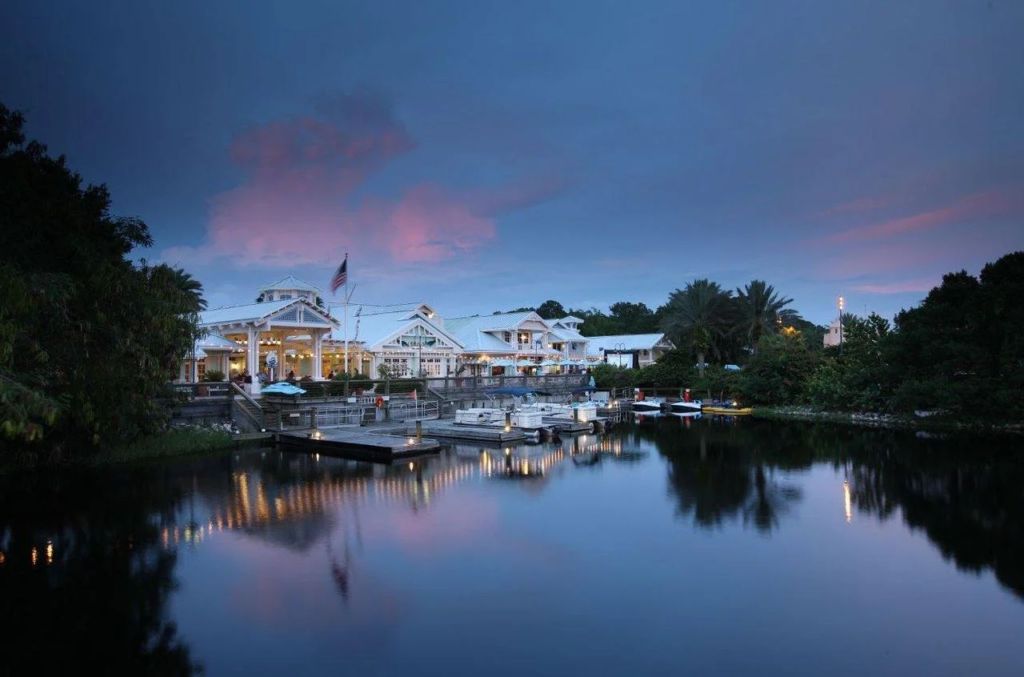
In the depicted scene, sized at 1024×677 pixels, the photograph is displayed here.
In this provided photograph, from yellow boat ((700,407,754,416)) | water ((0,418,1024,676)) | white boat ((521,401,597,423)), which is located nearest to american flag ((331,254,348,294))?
white boat ((521,401,597,423))

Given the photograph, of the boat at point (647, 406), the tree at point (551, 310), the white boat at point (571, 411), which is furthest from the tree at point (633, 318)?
the white boat at point (571, 411)

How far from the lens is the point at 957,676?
9141 mm

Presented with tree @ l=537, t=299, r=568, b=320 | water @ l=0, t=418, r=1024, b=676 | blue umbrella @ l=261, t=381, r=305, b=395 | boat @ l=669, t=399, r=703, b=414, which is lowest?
water @ l=0, t=418, r=1024, b=676

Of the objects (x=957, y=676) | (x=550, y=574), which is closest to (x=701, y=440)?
(x=550, y=574)

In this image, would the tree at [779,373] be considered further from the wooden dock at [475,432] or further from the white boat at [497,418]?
the wooden dock at [475,432]

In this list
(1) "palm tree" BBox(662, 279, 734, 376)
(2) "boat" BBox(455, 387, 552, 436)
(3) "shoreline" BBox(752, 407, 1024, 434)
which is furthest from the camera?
(1) "palm tree" BBox(662, 279, 734, 376)

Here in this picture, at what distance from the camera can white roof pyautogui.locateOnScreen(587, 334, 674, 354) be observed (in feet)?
245

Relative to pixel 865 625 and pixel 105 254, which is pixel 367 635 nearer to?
pixel 865 625

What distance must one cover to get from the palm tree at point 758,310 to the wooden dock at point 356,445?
130ft

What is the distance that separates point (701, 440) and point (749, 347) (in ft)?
101

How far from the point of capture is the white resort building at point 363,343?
41.3m

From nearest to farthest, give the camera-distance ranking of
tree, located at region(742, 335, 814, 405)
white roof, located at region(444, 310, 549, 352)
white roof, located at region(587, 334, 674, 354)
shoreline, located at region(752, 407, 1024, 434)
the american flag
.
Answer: shoreline, located at region(752, 407, 1024, 434)
the american flag
tree, located at region(742, 335, 814, 405)
white roof, located at region(444, 310, 549, 352)
white roof, located at region(587, 334, 674, 354)

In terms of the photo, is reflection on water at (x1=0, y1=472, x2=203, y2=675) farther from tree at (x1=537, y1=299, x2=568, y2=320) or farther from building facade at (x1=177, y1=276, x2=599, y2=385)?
tree at (x1=537, y1=299, x2=568, y2=320)

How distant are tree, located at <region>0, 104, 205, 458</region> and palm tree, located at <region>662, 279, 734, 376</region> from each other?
4426 cm
